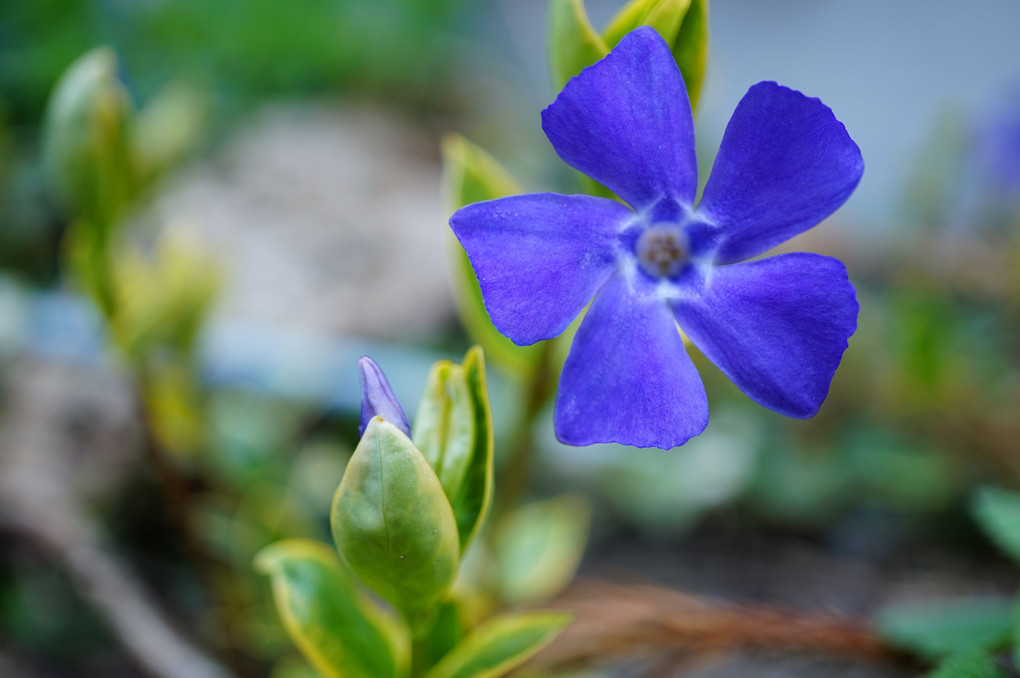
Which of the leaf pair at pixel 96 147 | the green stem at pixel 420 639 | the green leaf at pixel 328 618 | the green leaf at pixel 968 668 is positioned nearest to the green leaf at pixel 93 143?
the leaf pair at pixel 96 147

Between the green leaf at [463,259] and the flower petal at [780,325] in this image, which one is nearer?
the flower petal at [780,325]

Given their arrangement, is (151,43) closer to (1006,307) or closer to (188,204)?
(188,204)

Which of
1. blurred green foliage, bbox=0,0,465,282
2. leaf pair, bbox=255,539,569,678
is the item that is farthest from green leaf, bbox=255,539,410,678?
blurred green foliage, bbox=0,0,465,282

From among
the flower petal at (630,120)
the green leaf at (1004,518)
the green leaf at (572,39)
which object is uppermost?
the green leaf at (572,39)

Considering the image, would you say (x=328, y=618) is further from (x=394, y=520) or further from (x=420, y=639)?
(x=394, y=520)

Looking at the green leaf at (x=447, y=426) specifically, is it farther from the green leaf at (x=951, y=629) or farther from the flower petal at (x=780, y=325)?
the green leaf at (x=951, y=629)

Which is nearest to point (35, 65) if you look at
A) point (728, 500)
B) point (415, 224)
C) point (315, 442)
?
point (415, 224)

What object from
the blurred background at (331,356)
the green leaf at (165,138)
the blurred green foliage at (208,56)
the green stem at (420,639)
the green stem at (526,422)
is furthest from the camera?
the blurred green foliage at (208,56)
